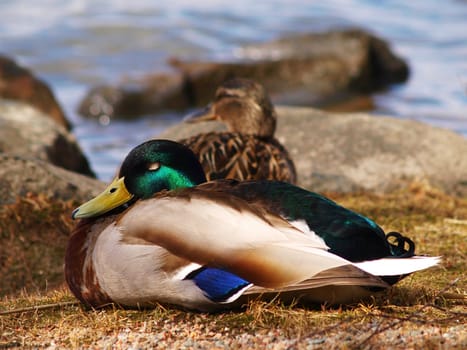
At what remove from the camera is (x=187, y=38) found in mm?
18953

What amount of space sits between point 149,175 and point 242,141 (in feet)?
7.06

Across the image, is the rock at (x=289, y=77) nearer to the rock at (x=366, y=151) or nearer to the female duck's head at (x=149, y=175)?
A: the rock at (x=366, y=151)

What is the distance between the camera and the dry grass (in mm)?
3457

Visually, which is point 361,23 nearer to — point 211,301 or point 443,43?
point 443,43

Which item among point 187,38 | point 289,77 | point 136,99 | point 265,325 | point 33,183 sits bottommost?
point 136,99

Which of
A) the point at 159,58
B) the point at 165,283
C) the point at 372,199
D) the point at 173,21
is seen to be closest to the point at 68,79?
the point at 159,58

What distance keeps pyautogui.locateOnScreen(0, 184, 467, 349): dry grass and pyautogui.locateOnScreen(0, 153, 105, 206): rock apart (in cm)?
217

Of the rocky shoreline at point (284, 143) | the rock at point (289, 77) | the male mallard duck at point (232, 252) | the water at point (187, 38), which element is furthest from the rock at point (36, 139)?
the rock at point (289, 77)

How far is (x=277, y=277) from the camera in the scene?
3561 mm

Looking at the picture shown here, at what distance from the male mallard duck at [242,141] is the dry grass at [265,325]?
1.89 m

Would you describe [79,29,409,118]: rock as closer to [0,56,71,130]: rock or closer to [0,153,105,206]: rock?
[0,56,71,130]: rock

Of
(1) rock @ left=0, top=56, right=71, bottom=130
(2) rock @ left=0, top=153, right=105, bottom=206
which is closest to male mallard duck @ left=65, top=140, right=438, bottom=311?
(2) rock @ left=0, top=153, right=105, bottom=206

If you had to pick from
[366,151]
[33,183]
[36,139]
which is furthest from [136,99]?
[33,183]

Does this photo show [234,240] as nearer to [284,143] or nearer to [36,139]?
[284,143]
